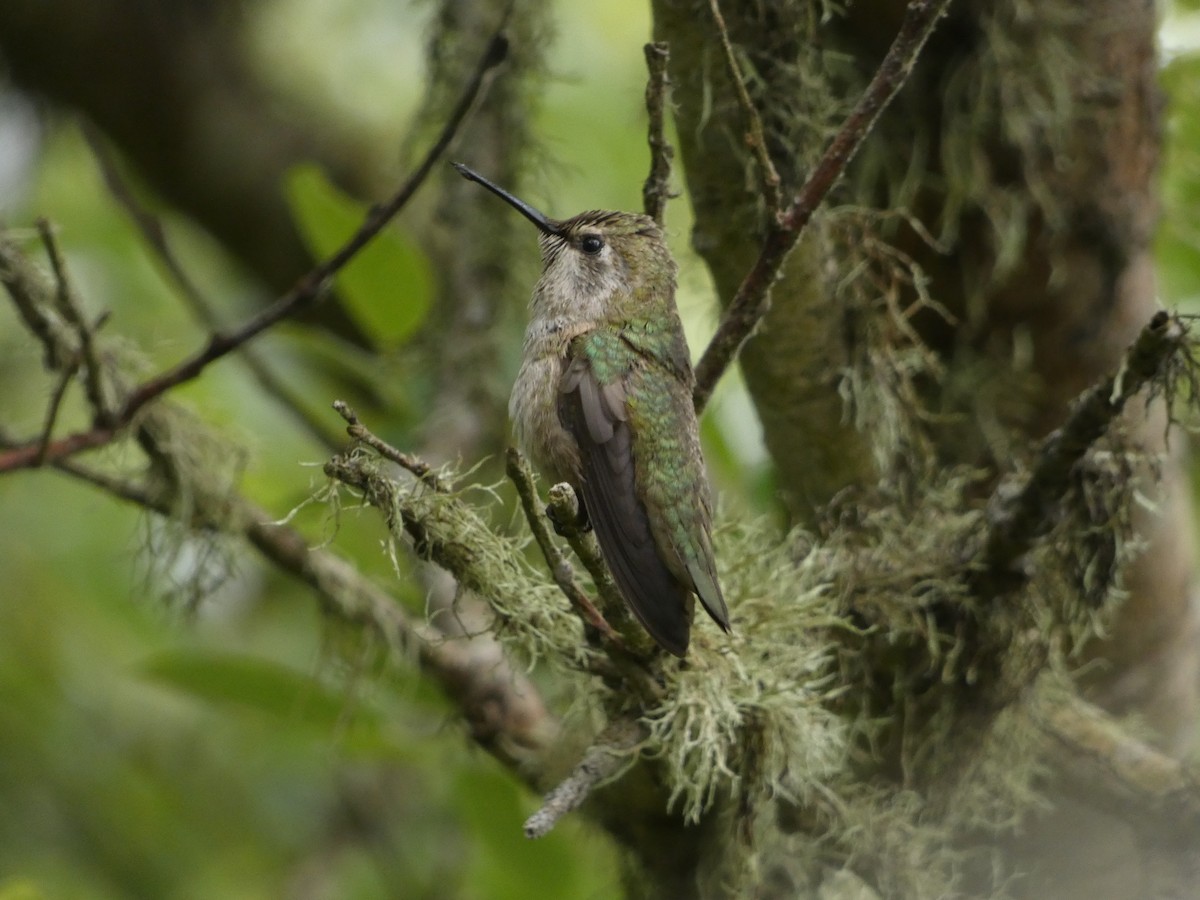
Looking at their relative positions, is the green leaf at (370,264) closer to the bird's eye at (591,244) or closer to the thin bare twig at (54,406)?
the bird's eye at (591,244)

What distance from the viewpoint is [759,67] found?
9.53 feet

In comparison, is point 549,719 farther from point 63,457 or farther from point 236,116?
point 236,116

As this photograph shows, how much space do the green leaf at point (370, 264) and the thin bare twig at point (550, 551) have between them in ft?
5.05

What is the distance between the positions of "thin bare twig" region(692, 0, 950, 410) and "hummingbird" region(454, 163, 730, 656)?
0.73ft

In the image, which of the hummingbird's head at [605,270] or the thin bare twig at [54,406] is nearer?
the thin bare twig at [54,406]

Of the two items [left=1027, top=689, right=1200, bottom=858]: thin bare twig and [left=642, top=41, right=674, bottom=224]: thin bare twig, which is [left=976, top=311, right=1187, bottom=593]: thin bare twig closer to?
[left=1027, top=689, right=1200, bottom=858]: thin bare twig

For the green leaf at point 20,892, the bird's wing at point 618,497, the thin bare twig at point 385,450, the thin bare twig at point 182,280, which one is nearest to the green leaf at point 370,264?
the thin bare twig at point 182,280

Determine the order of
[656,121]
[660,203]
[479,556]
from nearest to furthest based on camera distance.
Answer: [479,556]
[656,121]
[660,203]

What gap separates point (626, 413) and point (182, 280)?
1522mm

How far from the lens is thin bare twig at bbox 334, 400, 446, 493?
1.97 m

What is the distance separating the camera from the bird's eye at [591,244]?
10.5 feet

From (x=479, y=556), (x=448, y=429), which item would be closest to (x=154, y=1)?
(x=448, y=429)

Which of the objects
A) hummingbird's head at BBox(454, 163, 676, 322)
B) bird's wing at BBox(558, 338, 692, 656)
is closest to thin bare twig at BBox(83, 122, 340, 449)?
hummingbird's head at BBox(454, 163, 676, 322)

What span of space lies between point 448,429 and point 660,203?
5.34 ft
